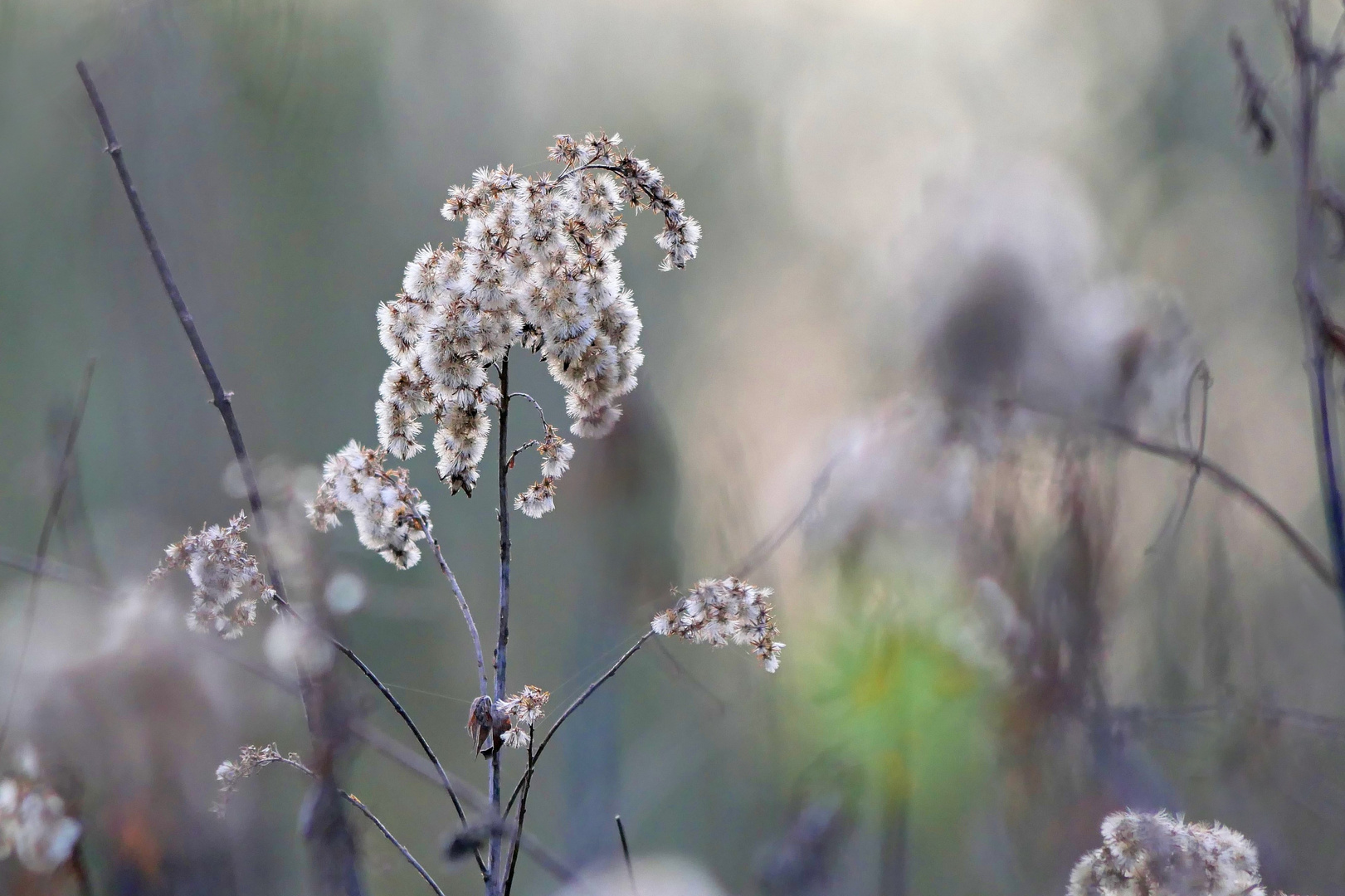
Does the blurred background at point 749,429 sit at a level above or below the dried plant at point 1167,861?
above

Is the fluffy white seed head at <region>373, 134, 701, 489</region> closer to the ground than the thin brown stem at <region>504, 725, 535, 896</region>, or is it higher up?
higher up

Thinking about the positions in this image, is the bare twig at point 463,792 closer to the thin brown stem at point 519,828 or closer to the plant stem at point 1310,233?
the thin brown stem at point 519,828

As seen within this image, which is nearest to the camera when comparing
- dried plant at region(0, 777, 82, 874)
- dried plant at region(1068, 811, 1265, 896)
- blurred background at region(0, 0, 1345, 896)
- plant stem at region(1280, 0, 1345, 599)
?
plant stem at region(1280, 0, 1345, 599)

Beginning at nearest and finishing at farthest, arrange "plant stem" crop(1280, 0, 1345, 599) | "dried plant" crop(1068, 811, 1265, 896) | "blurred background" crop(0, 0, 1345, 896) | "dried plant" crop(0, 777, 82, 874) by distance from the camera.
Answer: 1. "plant stem" crop(1280, 0, 1345, 599)
2. "dried plant" crop(1068, 811, 1265, 896)
3. "dried plant" crop(0, 777, 82, 874)
4. "blurred background" crop(0, 0, 1345, 896)

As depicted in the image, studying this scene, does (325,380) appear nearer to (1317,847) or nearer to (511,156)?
(511,156)

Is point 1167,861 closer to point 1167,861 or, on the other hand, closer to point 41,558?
point 1167,861

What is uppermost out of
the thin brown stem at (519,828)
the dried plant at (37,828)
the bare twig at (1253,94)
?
the bare twig at (1253,94)

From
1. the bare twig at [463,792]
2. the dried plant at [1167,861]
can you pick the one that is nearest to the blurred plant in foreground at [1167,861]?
the dried plant at [1167,861]

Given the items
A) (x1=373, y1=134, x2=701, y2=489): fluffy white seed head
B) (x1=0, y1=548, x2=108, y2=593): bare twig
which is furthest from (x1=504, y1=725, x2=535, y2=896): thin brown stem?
(x1=0, y1=548, x2=108, y2=593): bare twig

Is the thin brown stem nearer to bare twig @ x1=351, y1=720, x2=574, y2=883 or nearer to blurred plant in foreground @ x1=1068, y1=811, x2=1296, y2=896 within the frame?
bare twig @ x1=351, y1=720, x2=574, y2=883

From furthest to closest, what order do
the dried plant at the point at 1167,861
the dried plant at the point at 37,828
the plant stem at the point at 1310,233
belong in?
the dried plant at the point at 37,828 → the dried plant at the point at 1167,861 → the plant stem at the point at 1310,233
